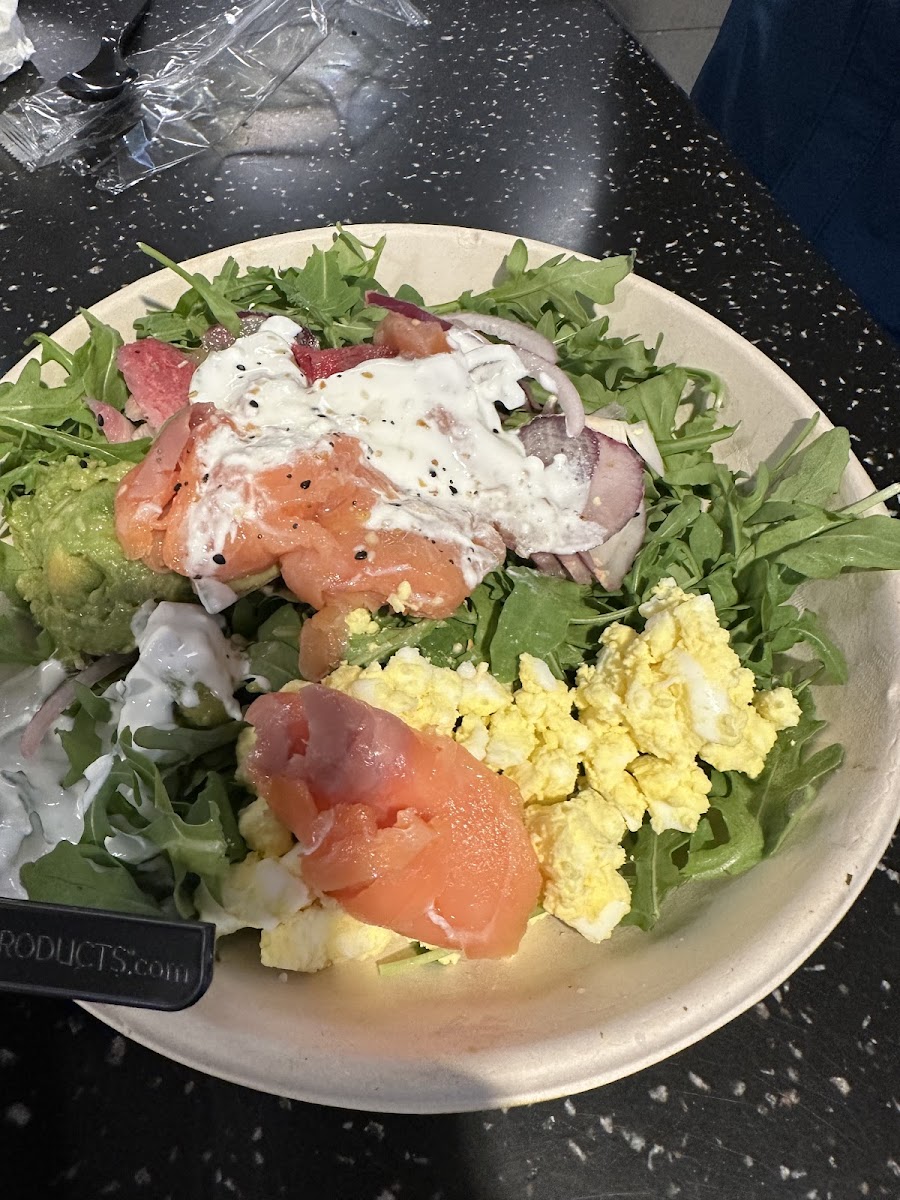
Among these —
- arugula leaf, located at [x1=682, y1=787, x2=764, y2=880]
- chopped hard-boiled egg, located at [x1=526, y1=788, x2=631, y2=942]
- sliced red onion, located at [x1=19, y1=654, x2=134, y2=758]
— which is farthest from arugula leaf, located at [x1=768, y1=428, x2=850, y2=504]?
sliced red onion, located at [x1=19, y1=654, x2=134, y2=758]

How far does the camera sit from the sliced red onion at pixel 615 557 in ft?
4.25

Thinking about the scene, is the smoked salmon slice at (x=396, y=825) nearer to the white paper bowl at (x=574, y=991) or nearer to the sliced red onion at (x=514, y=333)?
the white paper bowl at (x=574, y=991)

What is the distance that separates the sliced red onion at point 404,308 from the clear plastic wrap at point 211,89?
113 cm

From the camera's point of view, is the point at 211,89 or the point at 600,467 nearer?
the point at 600,467

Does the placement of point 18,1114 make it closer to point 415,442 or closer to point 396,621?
point 396,621

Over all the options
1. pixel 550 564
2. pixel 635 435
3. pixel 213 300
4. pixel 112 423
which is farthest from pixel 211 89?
pixel 550 564

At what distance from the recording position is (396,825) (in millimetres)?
942

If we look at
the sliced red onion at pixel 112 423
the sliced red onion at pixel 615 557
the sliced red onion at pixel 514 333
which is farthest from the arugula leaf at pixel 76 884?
the sliced red onion at pixel 514 333

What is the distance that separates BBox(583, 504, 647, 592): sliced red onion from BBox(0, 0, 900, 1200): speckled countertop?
23.0 inches

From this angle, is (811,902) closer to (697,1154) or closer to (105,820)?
(697,1154)

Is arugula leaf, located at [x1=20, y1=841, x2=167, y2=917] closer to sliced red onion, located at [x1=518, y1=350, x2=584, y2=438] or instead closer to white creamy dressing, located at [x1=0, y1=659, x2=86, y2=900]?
white creamy dressing, located at [x1=0, y1=659, x2=86, y2=900]

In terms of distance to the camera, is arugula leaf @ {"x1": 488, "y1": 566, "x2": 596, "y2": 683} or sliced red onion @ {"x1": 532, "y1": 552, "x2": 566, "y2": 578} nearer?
arugula leaf @ {"x1": 488, "y1": 566, "x2": 596, "y2": 683}

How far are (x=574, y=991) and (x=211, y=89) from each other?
8.22ft

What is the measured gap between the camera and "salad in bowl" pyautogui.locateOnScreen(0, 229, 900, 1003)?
0.96m
